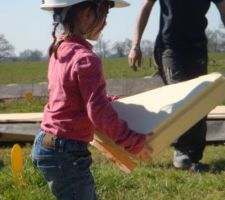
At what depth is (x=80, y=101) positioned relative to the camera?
2.67 m

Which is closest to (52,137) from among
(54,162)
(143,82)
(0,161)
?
(54,162)

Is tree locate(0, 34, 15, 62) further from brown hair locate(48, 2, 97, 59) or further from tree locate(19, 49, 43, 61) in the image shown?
brown hair locate(48, 2, 97, 59)

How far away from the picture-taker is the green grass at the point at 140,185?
14.2 ft

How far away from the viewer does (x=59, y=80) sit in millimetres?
2693

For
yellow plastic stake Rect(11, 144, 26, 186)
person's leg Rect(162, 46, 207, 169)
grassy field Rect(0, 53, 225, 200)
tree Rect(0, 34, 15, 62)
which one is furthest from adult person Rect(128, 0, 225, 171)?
tree Rect(0, 34, 15, 62)

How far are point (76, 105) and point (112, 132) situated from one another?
294mm

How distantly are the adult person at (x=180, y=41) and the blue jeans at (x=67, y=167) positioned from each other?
2364 millimetres

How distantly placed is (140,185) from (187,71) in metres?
1.19

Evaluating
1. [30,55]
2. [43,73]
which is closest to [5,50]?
[30,55]

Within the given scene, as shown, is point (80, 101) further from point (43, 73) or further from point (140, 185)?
point (43, 73)

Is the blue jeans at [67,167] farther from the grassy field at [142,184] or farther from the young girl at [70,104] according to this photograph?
the grassy field at [142,184]

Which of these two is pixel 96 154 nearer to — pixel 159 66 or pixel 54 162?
pixel 159 66

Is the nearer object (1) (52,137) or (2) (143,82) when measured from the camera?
(1) (52,137)

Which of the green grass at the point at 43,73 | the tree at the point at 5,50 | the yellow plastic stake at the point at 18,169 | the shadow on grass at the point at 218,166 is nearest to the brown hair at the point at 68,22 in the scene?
the yellow plastic stake at the point at 18,169
